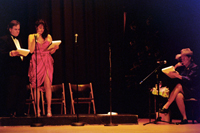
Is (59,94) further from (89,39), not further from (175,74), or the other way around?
(175,74)

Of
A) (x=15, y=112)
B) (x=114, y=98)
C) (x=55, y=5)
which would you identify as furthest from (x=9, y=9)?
(x=114, y=98)

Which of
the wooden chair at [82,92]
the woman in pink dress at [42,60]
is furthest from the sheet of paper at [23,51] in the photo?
the wooden chair at [82,92]

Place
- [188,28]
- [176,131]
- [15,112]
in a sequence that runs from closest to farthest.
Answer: [176,131], [15,112], [188,28]

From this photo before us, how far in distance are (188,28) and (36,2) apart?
3.48 meters

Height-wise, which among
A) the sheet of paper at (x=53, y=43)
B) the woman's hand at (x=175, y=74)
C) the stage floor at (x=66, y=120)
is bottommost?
the stage floor at (x=66, y=120)

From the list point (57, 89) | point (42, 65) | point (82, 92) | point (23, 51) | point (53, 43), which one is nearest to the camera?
point (23, 51)

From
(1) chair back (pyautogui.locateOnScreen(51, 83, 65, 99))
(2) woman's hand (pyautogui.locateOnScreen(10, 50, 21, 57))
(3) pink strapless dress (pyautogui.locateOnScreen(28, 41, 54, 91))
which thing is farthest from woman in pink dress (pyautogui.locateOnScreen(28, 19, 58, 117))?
(1) chair back (pyautogui.locateOnScreen(51, 83, 65, 99))

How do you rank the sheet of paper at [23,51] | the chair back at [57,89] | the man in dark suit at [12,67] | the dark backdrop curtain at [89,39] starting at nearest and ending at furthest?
the sheet of paper at [23,51]
the man in dark suit at [12,67]
the chair back at [57,89]
the dark backdrop curtain at [89,39]

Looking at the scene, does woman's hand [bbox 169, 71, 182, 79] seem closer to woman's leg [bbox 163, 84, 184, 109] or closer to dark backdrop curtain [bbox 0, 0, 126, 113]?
woman's leg [bbox 163, 84, 184, 109]

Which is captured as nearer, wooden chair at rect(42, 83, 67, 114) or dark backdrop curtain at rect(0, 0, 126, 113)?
wooden chair at rect(42, 83, 67, 114)

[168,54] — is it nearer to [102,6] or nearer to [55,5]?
[102,6]

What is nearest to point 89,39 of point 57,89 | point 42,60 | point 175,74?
point 57,89

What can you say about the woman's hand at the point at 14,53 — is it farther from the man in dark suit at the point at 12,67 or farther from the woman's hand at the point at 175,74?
the woman's hand at the point at 175,74

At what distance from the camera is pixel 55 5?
21.6 feet
